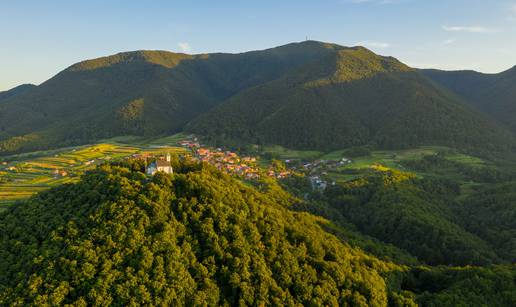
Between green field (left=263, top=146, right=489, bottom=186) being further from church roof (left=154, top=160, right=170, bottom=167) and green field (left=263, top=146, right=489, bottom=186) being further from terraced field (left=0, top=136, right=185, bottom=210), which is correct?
church roof (left=154, top=160, right=170, bottom=167)

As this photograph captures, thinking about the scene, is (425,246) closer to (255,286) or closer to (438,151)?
(255,286)

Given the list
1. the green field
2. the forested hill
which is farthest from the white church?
the green field

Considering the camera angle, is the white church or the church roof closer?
the white church

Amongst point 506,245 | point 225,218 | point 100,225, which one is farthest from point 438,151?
point 100,225

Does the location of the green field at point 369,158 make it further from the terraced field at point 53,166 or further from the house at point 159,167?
the house at point 159,167

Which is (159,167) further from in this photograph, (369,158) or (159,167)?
(369,158)

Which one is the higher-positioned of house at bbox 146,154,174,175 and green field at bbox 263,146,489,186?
house at bbox 146,154,174,175

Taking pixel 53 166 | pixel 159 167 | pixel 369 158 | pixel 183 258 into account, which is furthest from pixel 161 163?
pixel 369 158

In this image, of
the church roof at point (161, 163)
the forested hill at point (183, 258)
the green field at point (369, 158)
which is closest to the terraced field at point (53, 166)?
the church roof at point (161, 163)
